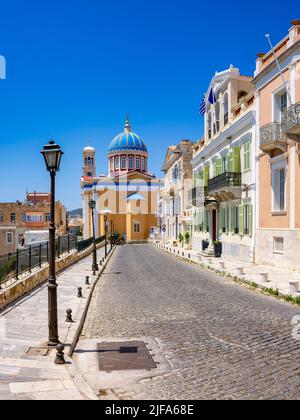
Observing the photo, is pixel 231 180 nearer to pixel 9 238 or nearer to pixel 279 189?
pixel 279 189

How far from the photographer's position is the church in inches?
2825

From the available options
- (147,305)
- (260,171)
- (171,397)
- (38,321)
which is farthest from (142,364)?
→ (260,171)

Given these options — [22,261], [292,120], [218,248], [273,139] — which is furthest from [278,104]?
[22,261]

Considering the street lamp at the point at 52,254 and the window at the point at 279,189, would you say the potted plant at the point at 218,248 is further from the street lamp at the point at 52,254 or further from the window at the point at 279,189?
the street lamp at the point at 52,254

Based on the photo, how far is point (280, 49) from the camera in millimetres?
20109

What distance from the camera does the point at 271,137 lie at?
20016 mm

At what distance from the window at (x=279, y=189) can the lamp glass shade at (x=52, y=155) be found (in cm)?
1494

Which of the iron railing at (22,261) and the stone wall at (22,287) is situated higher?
the iron railing at (22,261)

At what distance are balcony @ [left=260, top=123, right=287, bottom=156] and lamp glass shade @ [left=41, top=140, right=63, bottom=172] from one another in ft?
46.5

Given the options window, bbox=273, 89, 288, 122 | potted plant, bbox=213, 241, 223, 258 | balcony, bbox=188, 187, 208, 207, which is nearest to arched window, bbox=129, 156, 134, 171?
balcony, bbox=188, 187, 208, 207

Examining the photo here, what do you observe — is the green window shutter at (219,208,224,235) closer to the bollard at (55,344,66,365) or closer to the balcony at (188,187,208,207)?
the balcony at (188,187,208,207)

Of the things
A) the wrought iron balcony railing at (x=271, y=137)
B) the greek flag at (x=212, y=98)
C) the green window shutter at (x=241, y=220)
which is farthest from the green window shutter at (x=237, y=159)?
the greek flag at (x=212, y=98)

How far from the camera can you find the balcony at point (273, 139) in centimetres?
1958

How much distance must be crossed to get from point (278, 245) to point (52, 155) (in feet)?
51.1
